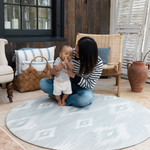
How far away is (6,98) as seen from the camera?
2.58 m

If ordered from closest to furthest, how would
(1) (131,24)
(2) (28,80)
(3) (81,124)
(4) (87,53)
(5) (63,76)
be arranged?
(3) (81,124) → (4) (87,53) → (5) (63,76) → (2) (28,80) → (1) (131,24)

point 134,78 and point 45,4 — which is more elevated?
point 45,4

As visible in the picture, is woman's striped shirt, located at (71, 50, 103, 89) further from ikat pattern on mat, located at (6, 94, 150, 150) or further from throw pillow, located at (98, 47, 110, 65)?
throw pillow, located at (98, 47, 110, 65)

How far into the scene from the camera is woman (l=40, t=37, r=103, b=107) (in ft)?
6.71

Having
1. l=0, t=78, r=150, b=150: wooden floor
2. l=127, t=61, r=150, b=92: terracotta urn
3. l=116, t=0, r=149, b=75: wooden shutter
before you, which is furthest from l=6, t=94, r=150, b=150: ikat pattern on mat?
l=116, t=0, r=149, b=75: wooden shutter

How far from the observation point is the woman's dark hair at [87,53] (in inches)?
79.7

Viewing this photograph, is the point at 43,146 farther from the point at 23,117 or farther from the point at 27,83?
the point at 27,83

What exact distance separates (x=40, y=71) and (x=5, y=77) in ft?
2.42

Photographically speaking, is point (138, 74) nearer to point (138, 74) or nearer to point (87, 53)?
point (138, 74)

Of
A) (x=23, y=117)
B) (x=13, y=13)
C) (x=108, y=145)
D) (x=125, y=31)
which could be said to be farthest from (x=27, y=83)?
(x=125, y=31)

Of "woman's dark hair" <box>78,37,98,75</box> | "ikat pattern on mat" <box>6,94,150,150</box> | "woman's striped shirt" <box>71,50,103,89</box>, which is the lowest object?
"ikat pattern on mat" <box>6,94,150,150</box>

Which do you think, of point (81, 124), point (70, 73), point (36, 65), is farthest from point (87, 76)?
point (36, 65)

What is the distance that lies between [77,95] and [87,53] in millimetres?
467

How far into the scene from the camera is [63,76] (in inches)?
85.3
